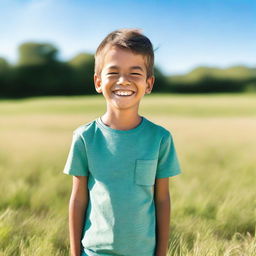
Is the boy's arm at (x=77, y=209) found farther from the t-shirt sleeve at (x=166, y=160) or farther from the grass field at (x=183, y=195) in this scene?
the grass field at (x=183, y=195)

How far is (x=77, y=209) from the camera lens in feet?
4.90

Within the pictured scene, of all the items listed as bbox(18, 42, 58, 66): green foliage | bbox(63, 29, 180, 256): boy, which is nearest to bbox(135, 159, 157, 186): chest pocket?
bbox(63, 29, 180, 256): boy

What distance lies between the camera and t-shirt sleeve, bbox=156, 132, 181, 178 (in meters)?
1.47

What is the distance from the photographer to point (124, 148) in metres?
1.41

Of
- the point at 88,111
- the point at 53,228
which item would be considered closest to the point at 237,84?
the point at 88,111

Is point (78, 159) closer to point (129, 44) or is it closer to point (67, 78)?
point (129, 44)

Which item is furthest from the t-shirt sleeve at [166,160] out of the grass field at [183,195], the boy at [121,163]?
the grass field at [183,195]

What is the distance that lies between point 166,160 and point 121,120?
0.72 ft

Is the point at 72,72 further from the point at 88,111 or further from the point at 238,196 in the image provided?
the point at 238,196

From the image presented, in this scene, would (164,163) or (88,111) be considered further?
(88,111)

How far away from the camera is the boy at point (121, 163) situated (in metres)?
1.41

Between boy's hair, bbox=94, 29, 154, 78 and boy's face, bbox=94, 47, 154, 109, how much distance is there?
2 centimetres

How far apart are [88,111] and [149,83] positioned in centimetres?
1411

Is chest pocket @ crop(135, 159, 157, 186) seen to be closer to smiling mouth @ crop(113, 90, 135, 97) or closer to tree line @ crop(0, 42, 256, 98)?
smiling mouth @ crop(113, 90, 135, 97)
